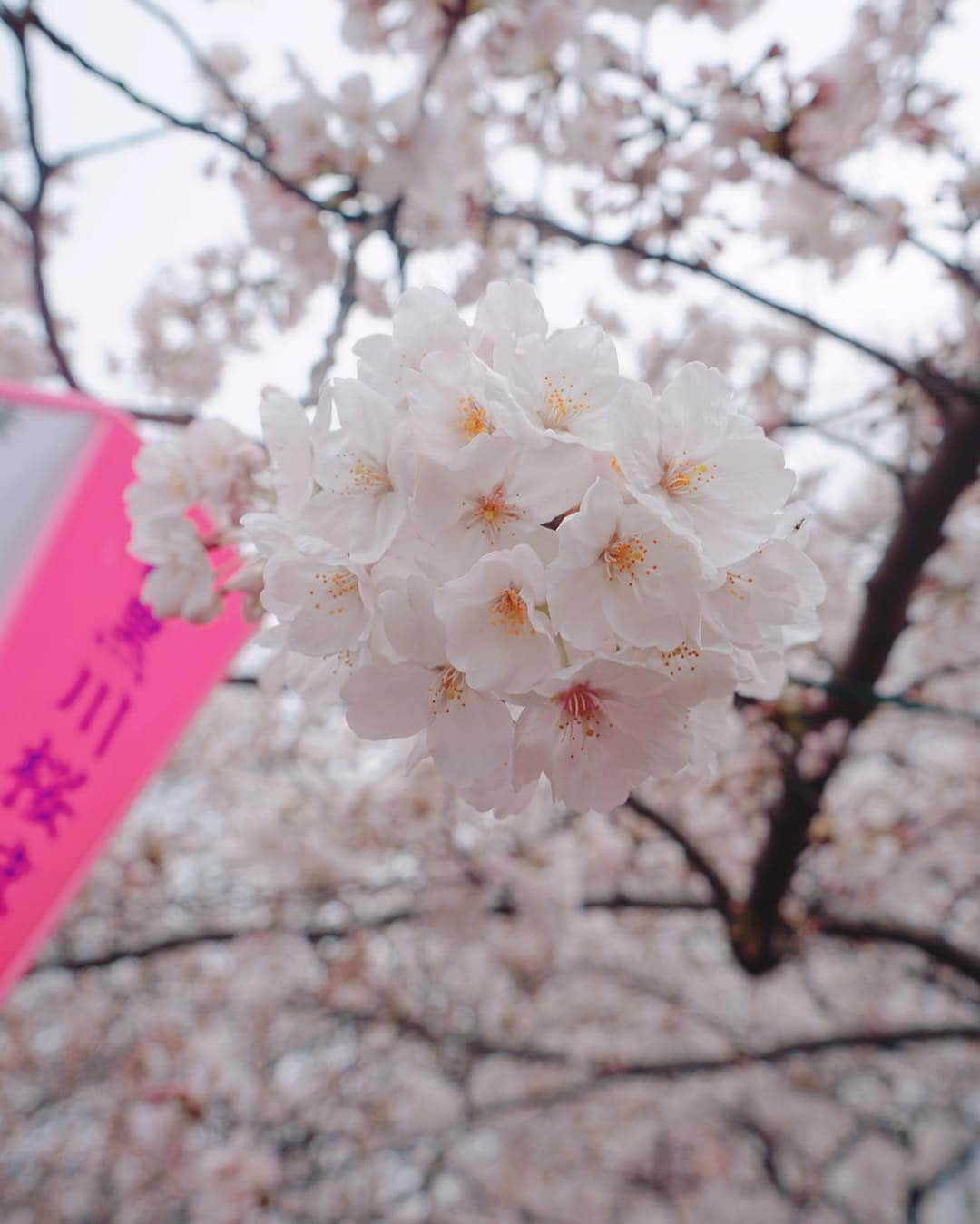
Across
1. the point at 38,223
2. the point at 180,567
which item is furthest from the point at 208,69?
the point at 180,567

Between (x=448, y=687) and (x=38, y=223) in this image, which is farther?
(x=38, y=223)

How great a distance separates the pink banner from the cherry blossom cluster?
0.56 metres

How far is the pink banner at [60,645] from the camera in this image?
3.43 ft

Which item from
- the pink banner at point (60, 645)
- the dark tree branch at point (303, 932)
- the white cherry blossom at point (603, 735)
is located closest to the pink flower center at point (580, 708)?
the white cherry blossom at point (603, 735)

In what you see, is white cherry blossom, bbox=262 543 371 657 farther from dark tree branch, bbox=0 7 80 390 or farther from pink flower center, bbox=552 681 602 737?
dark tree branch, bbox=0 7 80 390

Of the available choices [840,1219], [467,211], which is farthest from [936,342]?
[840,1219]

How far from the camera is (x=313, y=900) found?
3773 millimetres

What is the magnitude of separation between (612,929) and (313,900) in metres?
2.32

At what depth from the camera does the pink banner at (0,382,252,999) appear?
1.05m

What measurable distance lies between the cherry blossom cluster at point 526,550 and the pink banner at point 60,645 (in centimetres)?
56

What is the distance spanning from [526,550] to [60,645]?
0.83m

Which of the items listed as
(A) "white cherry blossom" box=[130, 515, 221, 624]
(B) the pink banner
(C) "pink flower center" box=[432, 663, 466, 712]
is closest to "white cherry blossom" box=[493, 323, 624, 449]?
(C) "pink flower center" box=[432, 663, 466, 712]

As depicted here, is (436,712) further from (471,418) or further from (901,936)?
(901,936)

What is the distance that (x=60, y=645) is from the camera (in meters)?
1.07
